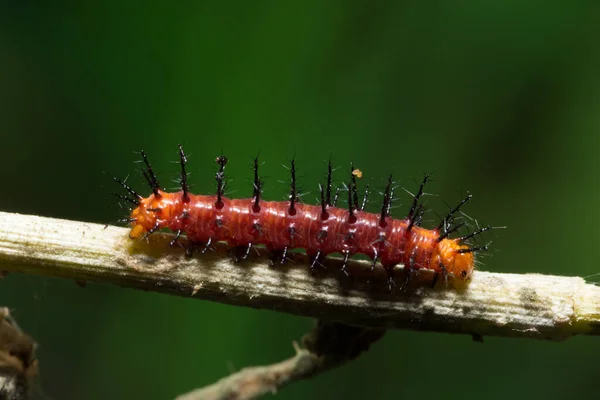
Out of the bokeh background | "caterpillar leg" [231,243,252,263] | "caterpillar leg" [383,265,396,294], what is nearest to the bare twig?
"caterpillar leg" [383,265,396,294]

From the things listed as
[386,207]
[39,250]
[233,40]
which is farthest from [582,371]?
[39,250]

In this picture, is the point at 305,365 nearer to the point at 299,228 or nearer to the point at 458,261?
the point at 299,228

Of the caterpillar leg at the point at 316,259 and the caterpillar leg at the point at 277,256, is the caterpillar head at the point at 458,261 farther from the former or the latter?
the caterpillar leg at the point at 277,256

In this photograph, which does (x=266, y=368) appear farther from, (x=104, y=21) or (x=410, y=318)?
(x=104, y=21)

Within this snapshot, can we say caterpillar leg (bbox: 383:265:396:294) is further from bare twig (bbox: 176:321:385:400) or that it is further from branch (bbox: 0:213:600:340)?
bare twig (bbox: 176:321:385:400)

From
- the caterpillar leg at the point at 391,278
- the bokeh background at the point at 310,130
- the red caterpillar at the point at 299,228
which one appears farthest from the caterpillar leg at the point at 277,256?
the bokeh background at the point at 310,130
